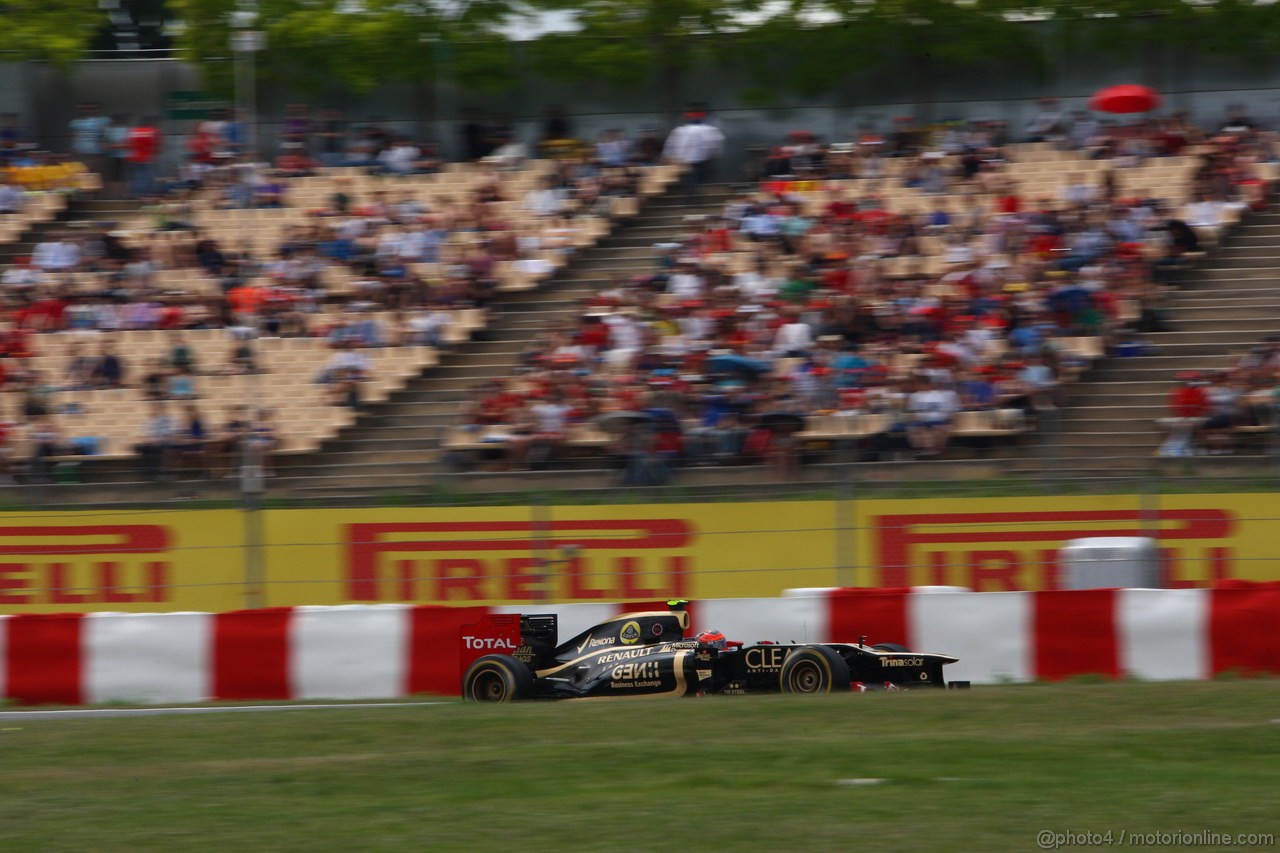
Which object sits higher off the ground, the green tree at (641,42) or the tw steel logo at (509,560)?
the green tree at (641,42)

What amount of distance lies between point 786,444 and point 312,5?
12055mm

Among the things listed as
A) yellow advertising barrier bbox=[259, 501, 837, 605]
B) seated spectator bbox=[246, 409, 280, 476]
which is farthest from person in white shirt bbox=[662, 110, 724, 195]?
yellow advertising barrier bbox=[259, 501, 837, 605]

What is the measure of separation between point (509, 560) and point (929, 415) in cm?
427

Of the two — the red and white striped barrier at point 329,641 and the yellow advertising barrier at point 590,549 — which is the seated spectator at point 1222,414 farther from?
the red and white striped barrier at point 329,641

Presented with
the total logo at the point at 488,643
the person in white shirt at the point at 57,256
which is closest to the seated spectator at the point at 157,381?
the person in white shirt at the point at 57,256

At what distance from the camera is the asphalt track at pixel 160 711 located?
10133mm

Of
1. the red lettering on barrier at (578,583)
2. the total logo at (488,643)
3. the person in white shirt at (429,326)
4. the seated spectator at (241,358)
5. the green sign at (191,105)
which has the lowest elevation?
the total logo at (488,643)

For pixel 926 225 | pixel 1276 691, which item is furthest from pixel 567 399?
pixel 1276 691

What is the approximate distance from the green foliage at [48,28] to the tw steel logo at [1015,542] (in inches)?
621

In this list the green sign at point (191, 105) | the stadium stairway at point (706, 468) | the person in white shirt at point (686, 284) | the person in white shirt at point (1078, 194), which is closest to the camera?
the stadium stairway at point (706, 468)

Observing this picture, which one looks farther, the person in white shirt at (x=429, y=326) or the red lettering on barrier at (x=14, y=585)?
the person in white shirt at (x=429, y=326)

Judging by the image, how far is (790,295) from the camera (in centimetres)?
1695

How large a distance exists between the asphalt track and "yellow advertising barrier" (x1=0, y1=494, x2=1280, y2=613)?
6.77 ft

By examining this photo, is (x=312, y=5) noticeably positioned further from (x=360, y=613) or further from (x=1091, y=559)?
(x=1091, y=559)
